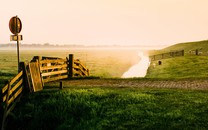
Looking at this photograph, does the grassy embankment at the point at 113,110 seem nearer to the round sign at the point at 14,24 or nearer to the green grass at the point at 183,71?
the round sign at the point at 14,24

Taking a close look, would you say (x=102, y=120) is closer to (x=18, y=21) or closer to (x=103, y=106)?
(x=103, y=106)

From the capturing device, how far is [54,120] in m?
12.7

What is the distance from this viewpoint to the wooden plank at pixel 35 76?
16125mm

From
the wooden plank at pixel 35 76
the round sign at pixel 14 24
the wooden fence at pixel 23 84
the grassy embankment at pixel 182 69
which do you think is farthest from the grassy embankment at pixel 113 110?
the grassy embankment at pixel 182 69

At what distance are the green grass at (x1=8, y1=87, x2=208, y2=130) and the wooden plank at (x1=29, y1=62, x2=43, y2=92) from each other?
73 cm

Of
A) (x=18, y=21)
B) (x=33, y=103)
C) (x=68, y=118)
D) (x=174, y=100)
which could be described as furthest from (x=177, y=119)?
(x=18, y=21)

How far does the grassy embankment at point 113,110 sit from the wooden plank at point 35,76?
0.75 m

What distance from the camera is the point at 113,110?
41.0 feet

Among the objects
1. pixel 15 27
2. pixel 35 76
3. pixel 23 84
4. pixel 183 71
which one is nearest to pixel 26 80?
pixel 23 84

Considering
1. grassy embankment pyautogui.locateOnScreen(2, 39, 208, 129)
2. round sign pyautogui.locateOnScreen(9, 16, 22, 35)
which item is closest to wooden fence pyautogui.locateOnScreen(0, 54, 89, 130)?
grassy embankment pyautogui.locateOnScreen(2, 39, 208, 129)

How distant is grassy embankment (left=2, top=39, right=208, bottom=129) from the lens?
11.0 meters

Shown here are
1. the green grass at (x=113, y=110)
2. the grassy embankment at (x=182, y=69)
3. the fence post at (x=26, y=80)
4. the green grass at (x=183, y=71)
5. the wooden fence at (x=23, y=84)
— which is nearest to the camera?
the green grass at (x=113, y=110)

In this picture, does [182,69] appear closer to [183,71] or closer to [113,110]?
[183,71]

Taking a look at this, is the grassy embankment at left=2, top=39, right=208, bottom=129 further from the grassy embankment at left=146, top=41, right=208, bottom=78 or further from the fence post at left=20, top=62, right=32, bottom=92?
the grassy embankment at left=146, top=41, right=208, bottom=78
